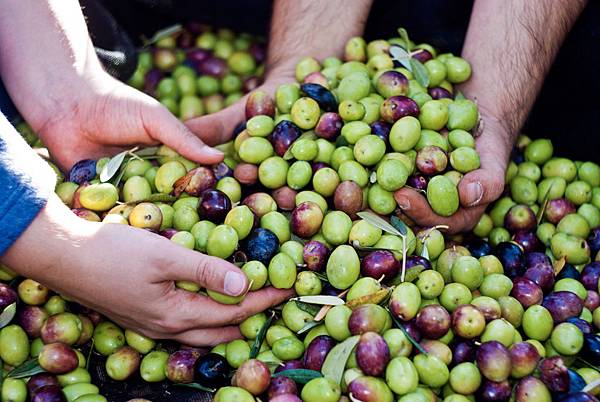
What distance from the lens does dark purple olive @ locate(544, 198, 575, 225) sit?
8.63 feet

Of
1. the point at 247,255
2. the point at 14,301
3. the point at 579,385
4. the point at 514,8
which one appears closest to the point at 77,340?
the point at 14,301

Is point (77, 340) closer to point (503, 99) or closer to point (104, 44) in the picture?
point (104, 44)

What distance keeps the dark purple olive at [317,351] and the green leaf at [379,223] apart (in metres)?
0.40

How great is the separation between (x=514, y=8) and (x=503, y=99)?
1.35 ft

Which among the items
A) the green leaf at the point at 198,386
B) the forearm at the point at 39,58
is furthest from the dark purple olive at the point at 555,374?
the forearm at the point at 39,58

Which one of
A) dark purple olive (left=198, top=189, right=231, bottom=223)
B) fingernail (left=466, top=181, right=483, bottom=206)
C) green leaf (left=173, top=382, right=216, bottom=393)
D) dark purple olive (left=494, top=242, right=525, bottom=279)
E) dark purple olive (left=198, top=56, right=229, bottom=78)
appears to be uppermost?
fingernail (left=466, top=181, right=483, bottom=206)

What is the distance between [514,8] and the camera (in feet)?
9.39

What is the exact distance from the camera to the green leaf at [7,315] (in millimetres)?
2111

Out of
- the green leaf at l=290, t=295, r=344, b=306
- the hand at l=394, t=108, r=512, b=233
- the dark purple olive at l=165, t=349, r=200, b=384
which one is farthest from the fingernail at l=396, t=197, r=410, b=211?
the dark purple olive at l=165, t=349, r=200, b=384

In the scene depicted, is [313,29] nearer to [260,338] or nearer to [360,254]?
[360,254]

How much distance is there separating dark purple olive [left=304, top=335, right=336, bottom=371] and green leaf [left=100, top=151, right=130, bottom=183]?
0.90m

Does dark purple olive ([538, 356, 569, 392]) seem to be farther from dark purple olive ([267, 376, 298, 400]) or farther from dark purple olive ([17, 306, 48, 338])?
dark purple olive ([17, 306, 48, 338])

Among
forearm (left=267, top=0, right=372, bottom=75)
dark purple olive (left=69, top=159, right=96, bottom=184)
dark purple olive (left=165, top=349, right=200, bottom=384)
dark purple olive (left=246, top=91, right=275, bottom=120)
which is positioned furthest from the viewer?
forearm (left=267, top=0, right=372, bottom=75)

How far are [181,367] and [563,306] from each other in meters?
1.17
